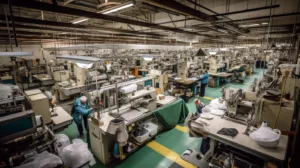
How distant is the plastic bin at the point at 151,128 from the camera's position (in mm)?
4773

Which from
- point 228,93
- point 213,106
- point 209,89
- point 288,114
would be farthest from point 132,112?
point 209,89

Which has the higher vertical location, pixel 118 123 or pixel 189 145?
pixel 118 123

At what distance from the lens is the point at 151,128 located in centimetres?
484

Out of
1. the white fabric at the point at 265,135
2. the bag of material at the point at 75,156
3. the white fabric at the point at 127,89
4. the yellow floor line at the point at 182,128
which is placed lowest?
the yellow floor line at the point at 182,128

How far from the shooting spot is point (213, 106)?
4.89 metres

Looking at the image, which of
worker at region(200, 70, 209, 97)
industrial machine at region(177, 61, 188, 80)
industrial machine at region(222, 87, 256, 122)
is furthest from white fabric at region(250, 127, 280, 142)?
industrial machine at region(177, 61, 188, 80)

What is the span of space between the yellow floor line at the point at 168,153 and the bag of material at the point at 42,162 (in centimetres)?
284

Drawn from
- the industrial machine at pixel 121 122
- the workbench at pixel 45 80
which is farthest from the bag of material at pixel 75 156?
the workbench at pixel 45 80

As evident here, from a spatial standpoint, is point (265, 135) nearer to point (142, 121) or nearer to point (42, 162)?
point (142, 121)

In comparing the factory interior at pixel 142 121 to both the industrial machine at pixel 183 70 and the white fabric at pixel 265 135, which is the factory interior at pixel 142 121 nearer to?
the white fabric at pixel 265 135

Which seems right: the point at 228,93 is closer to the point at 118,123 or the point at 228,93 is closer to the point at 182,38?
the point at 118,123

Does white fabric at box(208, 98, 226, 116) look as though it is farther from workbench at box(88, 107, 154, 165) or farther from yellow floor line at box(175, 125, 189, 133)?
workbench at box(88, 107, 154, 165)

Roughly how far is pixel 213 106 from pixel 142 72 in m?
9.23

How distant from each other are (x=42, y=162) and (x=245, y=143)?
3.52 m
